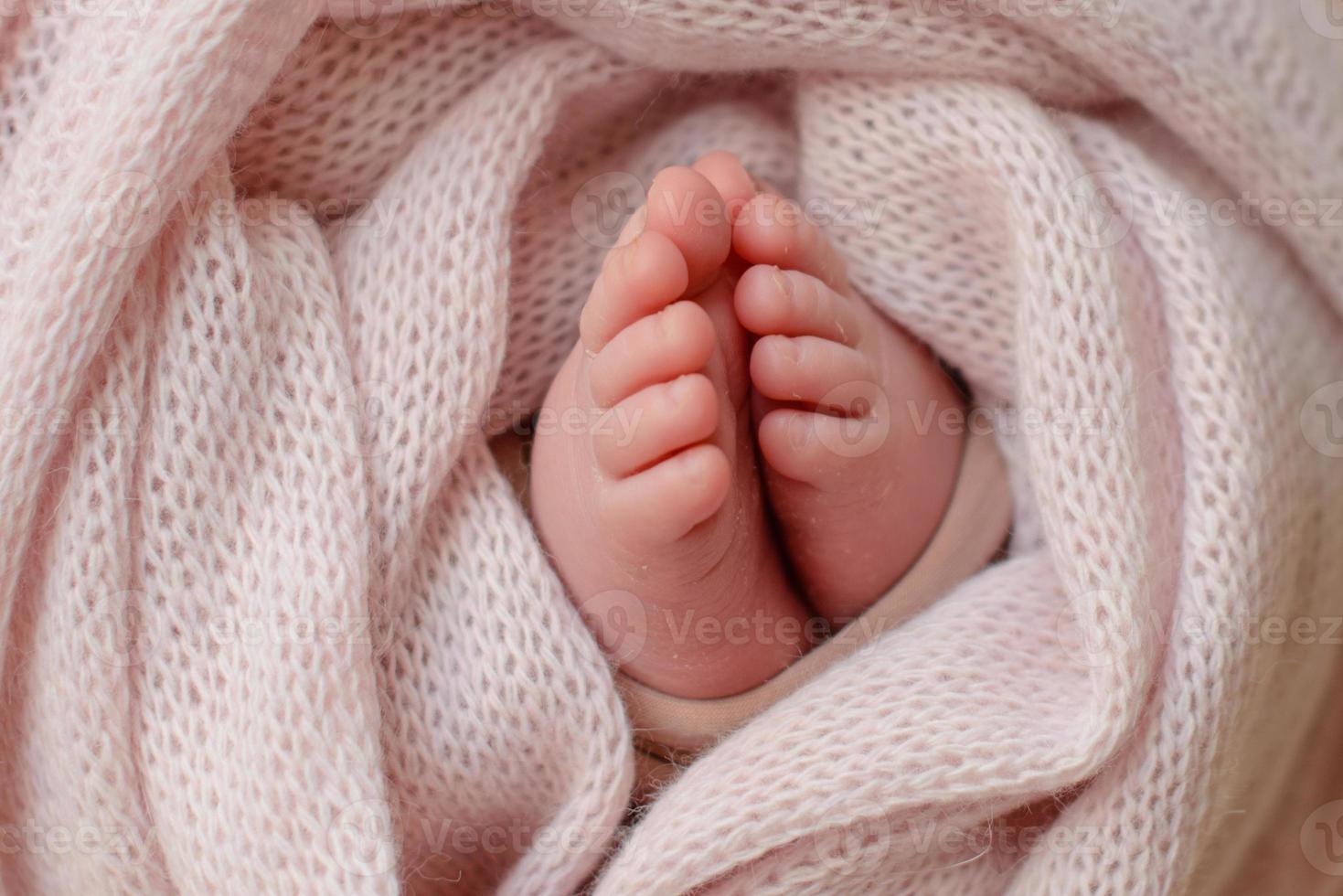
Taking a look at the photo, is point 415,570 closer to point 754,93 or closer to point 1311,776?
point 754,93

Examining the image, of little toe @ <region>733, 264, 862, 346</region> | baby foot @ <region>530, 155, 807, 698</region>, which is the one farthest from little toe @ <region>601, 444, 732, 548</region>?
little toe @ <region>733, 264, 862, 346</region>

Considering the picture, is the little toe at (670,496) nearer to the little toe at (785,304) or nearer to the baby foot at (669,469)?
the baby foot at (669,469)

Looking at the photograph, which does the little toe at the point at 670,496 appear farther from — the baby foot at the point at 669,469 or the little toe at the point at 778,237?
the little toe at the point at 778,237

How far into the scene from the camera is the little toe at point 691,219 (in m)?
0.70

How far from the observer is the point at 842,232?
2.89 feet

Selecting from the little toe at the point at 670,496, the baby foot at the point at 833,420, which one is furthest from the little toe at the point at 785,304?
the little toe at the point at 670,496

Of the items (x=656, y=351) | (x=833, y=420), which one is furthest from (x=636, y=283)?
(x=833, y=420)

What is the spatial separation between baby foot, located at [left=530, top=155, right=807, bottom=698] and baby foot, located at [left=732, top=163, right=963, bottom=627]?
1.0 inches

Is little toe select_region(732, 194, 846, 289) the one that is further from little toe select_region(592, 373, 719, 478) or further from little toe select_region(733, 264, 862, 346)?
little toe select_region(592, 373, 719, 478)

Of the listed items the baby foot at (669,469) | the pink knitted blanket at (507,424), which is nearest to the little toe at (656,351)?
the baby foot at (669,469)

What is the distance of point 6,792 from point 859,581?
26.2 inches

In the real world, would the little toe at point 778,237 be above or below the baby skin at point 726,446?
above

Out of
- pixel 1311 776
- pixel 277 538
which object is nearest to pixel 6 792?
pixel 277 538

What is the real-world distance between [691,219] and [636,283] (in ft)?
0.21
